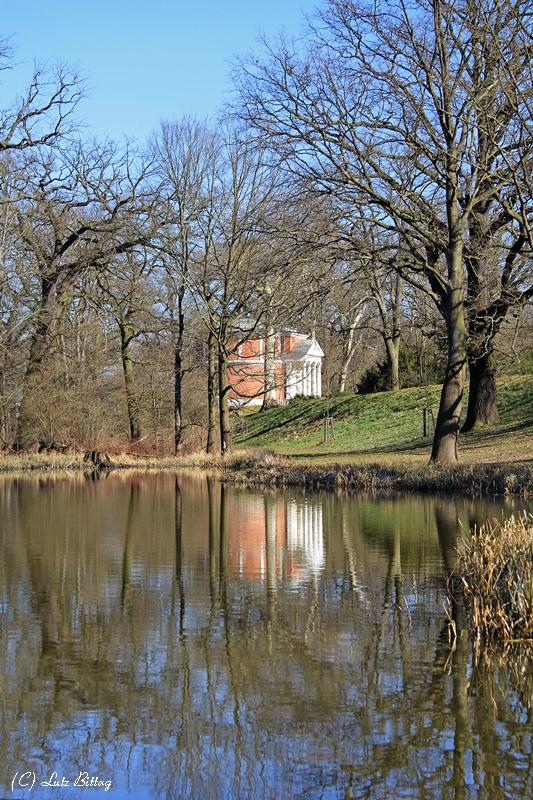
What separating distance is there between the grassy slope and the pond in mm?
14875

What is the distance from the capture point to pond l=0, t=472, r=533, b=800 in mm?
6406

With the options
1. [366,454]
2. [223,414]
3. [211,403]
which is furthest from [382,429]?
[223,414]

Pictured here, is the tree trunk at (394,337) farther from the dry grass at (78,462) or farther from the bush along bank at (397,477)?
the bush along bank at (397,477)

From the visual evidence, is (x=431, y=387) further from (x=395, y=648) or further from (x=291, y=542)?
(x=395, y=648)

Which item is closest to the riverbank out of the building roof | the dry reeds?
the building roof

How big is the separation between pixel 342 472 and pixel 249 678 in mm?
18555

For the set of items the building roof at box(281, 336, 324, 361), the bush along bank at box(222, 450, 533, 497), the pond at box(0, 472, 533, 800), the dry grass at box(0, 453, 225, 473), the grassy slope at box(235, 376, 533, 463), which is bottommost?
the pond at box(0, 472, 533, 800)

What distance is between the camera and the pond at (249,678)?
21.0ft

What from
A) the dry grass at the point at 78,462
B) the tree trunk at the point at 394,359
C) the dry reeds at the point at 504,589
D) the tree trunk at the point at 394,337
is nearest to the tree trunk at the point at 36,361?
the dry grass at the point at 78,462

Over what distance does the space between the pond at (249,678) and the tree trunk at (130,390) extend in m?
25.3

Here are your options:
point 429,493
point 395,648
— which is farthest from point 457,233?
point 395,648

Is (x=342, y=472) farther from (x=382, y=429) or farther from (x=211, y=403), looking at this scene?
(x=382, y=429)

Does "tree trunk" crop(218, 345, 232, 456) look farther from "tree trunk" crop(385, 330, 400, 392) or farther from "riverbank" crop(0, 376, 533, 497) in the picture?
"tree trunk" crop(385, 330, 400, 392)

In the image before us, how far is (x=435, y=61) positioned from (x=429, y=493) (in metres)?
10.7
